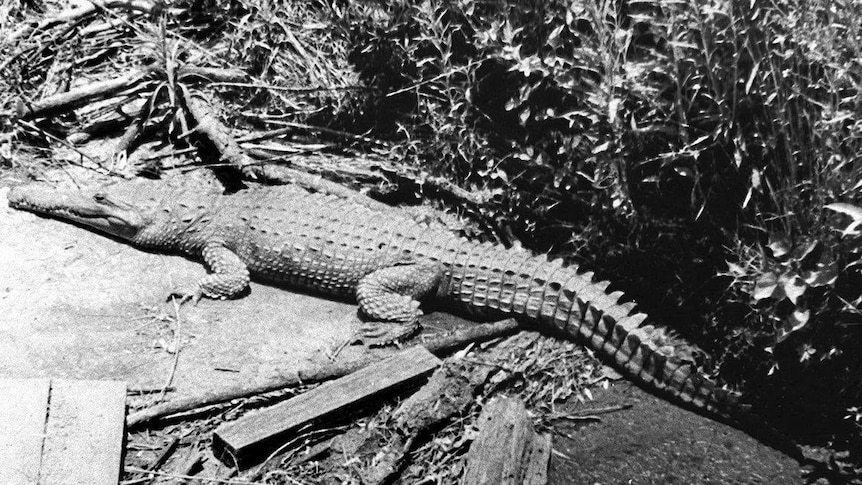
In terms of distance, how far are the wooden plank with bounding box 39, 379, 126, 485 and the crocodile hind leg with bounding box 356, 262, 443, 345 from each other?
1474 millimetres

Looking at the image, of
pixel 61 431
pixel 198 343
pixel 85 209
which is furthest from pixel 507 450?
pixel 85 209

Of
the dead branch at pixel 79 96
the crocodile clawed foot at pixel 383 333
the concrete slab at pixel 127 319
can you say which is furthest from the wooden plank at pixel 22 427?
the dead branch at pixel 79 96

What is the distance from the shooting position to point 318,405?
4062 mm

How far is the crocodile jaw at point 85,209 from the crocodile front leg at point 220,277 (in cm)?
57

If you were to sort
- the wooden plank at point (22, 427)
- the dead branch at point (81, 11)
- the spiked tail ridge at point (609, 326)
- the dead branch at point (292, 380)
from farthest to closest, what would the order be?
the dead branch at point (81, 11)
the spiked tail ridge at point (609, 326)
the dead branch at point (292, 380)
the wooden plank at point (22, 427)

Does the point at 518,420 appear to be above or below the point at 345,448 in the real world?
above

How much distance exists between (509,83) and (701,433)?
252 centimetres

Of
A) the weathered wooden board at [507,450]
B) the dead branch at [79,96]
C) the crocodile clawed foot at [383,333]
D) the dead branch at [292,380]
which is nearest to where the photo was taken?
the weathered wooden board at [507,450]

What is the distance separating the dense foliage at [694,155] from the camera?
3.91m

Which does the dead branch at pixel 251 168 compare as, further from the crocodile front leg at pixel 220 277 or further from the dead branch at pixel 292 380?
the dead branch at pixel 292 380

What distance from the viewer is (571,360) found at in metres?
4.74

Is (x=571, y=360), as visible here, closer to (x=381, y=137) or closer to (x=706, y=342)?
(x=706, y=342)

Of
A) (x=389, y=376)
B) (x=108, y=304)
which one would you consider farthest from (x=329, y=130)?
(x=389, y=376)

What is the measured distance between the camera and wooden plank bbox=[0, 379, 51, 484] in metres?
3.48
